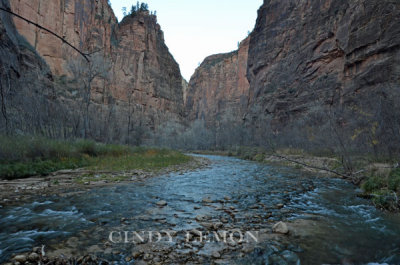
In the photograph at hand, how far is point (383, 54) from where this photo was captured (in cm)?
1986

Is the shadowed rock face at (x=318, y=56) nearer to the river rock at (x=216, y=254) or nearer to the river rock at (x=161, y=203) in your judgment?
the river rock at (x=161, y=203)

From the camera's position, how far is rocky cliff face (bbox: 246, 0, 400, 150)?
1916 centimetres

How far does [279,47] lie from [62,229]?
157 ft

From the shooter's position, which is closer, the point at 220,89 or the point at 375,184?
the point at 375,184

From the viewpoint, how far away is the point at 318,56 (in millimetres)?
30938

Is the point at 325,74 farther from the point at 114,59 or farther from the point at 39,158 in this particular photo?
the point at 114,59

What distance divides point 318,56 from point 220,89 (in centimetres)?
5392

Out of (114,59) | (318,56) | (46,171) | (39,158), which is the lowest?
(46,171)

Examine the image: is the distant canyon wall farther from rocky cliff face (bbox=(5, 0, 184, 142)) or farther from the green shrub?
rocky cliff face (bbox=(5, 0, 184, 142))

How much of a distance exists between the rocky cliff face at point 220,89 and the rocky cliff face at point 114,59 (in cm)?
1673

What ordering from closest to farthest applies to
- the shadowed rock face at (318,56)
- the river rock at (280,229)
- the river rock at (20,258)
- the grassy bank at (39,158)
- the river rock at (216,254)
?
the river rock at (20,258) < the river rock at (216,254) < the river rock at (280,229) < the grassy bank at (39,158) < the shadowed rock face at (318,56)

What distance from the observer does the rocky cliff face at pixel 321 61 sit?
19.2 metres

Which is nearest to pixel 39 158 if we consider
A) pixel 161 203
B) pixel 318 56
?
pixel 161 203

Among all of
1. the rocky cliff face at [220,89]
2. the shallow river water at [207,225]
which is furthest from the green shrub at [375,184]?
the rocky cliff face at [220,89]
